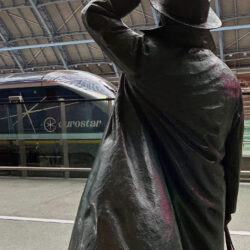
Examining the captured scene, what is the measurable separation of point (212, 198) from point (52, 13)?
19.5 metres

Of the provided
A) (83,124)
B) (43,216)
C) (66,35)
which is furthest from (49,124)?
(66,35)

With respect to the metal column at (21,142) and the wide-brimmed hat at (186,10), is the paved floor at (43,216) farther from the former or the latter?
the wide-brimmed hat at (186,10)

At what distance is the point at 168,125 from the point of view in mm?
1245

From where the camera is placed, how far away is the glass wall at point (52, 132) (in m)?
6.88

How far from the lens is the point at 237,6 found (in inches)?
634

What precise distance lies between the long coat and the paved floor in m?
2.31

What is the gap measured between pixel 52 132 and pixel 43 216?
3.17 meters

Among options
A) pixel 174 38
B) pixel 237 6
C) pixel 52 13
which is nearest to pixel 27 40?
pixel 52 13

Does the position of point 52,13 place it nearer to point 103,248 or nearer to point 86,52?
point 86,52

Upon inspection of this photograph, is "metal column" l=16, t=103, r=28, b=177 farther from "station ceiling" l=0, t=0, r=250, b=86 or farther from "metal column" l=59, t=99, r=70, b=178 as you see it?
"station ceiling" l=0, t=0, r=250, b=86

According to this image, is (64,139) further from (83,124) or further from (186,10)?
(186,10)

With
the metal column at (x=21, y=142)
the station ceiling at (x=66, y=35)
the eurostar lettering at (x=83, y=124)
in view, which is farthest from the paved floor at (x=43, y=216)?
the station ceiling at (x=66, y=35)

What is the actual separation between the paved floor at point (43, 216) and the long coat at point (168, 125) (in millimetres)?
2314

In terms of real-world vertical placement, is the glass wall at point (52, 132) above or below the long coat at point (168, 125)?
below
